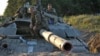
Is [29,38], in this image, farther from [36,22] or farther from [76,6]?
[76,6]

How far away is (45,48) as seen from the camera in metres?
15.3

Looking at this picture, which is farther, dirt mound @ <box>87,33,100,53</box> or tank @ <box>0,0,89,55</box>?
dirt mound @ <box>87,33,100,53</box>

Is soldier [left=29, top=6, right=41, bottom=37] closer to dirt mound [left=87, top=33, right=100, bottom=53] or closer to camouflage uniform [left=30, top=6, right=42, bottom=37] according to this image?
camouflage uniform [left=30, top=6, right=42, bottom=37]

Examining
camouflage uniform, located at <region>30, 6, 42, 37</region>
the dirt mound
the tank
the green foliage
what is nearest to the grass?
the green foliage

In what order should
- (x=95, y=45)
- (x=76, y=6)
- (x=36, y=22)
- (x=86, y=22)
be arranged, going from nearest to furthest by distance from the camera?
(x=36, y=22) → (x=95, y=45) → (x=86, y=22) → (x=76, y=6)

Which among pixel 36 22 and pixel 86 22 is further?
pixel 86 22

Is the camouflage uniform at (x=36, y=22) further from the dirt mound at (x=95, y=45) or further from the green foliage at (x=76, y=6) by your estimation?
the green foliage at (x=76, y=6)

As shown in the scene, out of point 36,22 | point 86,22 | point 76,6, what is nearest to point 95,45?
point 36,22

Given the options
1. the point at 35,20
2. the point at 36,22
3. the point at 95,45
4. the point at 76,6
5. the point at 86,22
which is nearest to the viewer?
the point at 36,22

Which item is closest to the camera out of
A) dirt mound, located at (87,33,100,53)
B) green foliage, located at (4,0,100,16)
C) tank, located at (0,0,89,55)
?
tank, located at (0,0,89,55)

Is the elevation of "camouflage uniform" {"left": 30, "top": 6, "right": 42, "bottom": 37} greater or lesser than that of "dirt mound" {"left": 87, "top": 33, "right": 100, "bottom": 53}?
greater

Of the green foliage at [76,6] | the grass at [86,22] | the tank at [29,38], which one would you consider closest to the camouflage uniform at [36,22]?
the tank at [29,38]

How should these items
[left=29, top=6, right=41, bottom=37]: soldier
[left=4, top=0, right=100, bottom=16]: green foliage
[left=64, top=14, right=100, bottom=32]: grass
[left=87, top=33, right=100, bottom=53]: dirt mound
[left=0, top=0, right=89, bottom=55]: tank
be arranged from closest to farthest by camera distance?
[left=0, top=0, right=89, bottom=55]: tank, [left=29, top=6, right=41, bottom=37]: soldier, [left=87, top=33, right=100, bottom=53]: dirt mound, [left=64, top=14, right=100, bottom=32]: grass, [left=4, top=0, right=100, bottom=16]: green foliage

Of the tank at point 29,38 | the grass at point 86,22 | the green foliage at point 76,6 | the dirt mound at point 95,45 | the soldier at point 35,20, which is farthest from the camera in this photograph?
the green foliage at point 76,6
